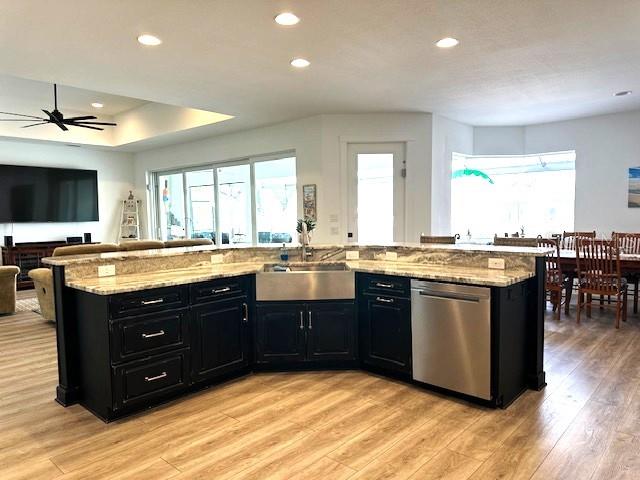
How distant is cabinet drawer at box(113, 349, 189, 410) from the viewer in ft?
9.34

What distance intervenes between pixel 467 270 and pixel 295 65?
2390 millimetres

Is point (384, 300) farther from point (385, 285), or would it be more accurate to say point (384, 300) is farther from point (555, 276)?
point (555, 276)

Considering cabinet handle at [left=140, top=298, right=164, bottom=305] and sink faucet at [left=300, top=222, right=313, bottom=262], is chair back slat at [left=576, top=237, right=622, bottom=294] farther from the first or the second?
cabinet handle at [left=140, top=298, right=164, bottom=305]

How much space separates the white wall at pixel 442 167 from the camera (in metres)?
6.18

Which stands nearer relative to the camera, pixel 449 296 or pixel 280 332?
pixel 449 296

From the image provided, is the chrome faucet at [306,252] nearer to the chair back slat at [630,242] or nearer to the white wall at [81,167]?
the chair back slat at [630,242]

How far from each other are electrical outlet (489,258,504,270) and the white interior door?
2.73m

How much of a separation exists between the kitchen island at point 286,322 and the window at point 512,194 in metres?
4.15

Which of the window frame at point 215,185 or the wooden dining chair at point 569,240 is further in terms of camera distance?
the window frame at point 215,185

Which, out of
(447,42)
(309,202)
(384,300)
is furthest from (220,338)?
(309,202)

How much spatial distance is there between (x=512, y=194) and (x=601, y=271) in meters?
3.04

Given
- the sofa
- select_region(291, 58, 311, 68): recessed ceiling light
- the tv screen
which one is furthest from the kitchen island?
the tv screen

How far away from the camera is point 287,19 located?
10.0 ft

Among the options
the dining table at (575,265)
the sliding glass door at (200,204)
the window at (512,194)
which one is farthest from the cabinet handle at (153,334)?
the window at (512,194)
